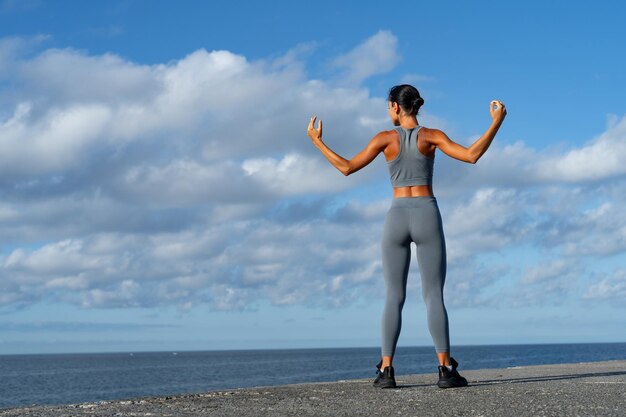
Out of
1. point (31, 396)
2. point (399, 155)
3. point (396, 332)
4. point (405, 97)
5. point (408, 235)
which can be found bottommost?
point (31, 396)

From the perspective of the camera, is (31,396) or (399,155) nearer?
(399,155)

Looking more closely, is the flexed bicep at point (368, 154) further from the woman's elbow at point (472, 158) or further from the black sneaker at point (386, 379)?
the black sneaker at point (386, 379)

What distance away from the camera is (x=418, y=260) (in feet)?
27.5

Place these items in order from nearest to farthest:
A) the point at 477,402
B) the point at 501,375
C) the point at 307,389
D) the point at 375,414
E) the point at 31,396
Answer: the point at 375,414 < the point at 477,402 < the point at 307,389 < the point at 501,375 < the point at 31,396

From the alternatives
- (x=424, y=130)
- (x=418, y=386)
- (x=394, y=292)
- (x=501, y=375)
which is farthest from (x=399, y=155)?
(x=501, y=375)

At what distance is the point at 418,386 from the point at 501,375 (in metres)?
2.49

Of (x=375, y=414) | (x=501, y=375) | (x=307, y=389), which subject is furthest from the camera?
(x=501, y=375)

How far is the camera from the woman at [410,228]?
8258mm

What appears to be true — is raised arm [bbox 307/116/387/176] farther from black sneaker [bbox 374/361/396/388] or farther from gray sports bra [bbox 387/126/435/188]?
black sneaker [bbox 374/361/396/388]

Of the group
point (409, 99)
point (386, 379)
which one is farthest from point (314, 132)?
point (386, 379)

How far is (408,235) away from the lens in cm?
836

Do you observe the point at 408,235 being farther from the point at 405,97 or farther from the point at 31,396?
the point at 31,396

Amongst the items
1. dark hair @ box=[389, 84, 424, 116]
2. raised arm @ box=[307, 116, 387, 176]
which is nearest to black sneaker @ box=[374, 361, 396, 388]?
raised arm @ box=[307, 116, 387, 176]

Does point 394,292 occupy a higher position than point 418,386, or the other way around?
point 394,292
